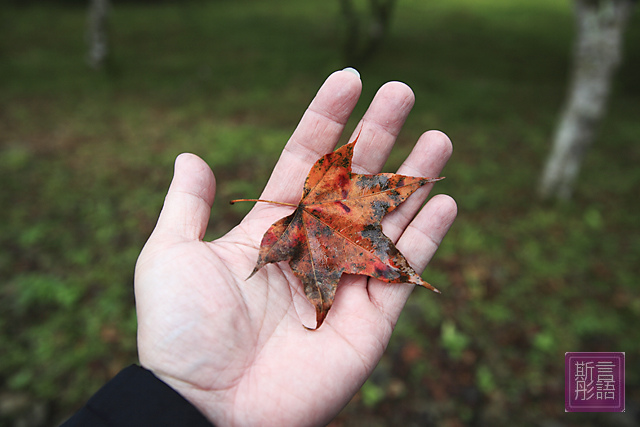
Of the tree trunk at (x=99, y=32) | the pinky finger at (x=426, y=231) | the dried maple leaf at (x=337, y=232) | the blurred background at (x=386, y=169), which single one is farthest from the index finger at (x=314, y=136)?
the tree trunk at (x=99, y=32)

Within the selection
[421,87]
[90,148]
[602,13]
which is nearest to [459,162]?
[602,13]

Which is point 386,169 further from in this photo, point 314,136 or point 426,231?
point 426,231

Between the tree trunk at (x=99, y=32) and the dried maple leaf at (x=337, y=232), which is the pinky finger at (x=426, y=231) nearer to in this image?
the dried maple leaf at (x=337, y=232)

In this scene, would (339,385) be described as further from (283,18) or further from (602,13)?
(283,18)

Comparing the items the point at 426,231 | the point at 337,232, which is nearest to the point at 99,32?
the point at 337,232

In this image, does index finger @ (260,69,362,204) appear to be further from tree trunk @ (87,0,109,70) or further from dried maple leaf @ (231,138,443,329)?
tree trunk @ (87,0,109,70)

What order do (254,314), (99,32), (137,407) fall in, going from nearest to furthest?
(137,407)
(254,314)
(99,32)
